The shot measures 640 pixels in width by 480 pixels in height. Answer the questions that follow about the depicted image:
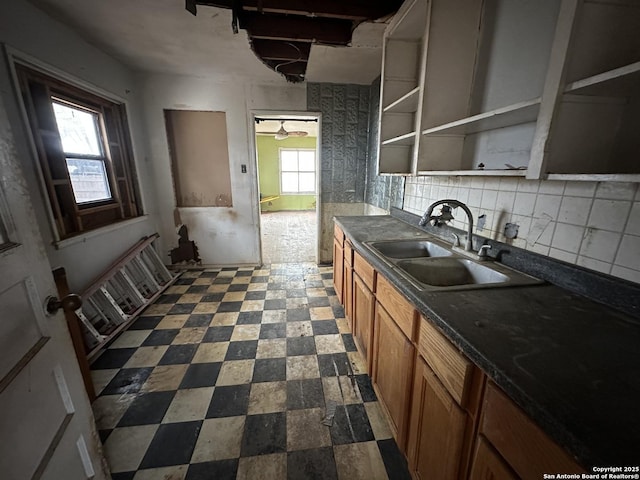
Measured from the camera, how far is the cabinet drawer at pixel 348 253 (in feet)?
6.46

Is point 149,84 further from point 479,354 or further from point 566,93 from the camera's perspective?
point 479,354

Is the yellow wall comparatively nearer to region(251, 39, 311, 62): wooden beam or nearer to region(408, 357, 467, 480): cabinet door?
region(251, 39, 311, 62): wooden beam

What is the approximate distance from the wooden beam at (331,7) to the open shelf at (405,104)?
56 cm

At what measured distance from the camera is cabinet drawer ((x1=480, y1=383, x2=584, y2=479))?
1.60 feet

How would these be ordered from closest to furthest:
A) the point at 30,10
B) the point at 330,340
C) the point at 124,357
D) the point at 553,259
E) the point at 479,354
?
the point at 479,354
the point at 553,259
the point at 30,10
the point at 124,357
the point at 330,340

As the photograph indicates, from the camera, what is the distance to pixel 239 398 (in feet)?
5.03

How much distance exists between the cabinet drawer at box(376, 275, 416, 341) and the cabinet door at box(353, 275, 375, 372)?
16 centimetres

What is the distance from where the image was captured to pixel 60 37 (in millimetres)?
1917

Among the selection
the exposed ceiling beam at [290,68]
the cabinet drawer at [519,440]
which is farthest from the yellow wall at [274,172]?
the cabinet drawer at [519,440]

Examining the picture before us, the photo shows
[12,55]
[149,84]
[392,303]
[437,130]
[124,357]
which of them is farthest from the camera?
[149,84]

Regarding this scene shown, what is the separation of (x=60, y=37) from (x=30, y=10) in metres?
0.23

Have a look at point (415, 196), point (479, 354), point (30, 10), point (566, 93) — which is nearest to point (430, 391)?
point (479, 354)

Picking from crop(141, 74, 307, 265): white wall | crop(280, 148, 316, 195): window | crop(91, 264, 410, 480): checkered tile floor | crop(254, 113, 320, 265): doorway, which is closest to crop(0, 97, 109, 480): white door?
crop(91, 264, 410, 480): checkered tile floor

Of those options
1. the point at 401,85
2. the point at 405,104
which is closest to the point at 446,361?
the point at 405,104
